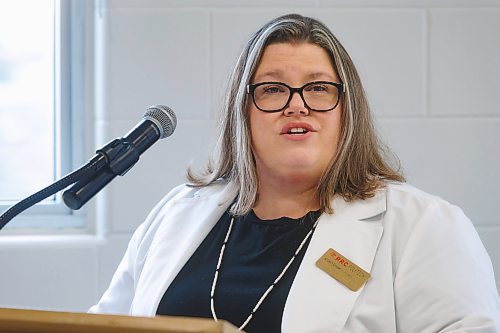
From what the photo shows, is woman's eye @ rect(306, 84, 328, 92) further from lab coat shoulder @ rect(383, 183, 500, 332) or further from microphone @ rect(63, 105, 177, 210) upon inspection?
microphone @ rect(63, 105, 177, 210)

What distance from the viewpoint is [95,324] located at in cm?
81

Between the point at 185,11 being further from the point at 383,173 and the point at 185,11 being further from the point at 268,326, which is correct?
the point at 268,326

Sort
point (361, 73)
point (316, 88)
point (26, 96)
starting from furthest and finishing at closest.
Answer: point (26, 96) → point (361, 73) → point (316, 88)

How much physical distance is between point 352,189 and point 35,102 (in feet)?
3.78

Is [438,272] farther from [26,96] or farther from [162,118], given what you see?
[26,96]

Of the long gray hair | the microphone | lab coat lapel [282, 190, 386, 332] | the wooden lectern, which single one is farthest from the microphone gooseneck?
the long gray hair

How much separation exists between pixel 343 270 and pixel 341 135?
0.32 m

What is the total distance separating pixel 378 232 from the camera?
1.67 m

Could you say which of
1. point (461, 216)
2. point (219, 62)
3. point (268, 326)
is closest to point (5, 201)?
point (219, 62)

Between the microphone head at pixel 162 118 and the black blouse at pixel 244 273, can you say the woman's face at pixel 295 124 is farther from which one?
the microphone head at pixel 162 118

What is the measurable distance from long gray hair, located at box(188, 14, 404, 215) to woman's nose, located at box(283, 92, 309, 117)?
10cm

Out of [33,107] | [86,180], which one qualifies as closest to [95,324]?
[86,180]

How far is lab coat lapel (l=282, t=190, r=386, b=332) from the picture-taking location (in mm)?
1563

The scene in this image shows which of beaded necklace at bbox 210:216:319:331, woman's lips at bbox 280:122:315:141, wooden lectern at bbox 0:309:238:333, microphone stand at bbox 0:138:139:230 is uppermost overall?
woman's lips at bbox 280:122:315:141
